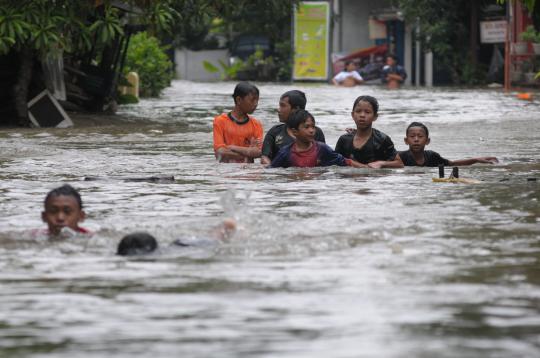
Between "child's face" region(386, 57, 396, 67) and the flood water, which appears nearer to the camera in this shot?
the flood water

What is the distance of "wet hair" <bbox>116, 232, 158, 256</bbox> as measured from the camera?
7.54 meters

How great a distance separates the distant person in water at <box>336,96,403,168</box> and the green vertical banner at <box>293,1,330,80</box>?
35.5 m

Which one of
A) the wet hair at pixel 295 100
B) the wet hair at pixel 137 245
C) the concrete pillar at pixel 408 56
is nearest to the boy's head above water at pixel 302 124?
the wet hair at pixel 295 100

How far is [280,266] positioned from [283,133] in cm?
594

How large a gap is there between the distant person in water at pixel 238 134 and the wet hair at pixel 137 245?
6114mm

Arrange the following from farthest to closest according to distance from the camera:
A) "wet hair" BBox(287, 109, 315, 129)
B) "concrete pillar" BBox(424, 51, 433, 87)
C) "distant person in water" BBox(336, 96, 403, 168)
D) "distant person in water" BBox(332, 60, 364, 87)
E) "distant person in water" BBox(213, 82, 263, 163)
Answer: "concrete pillar" BBox(424, 51, 433, 87) → "distant person in water" BBox(332, 60, 364, 87) → "distant person in water" BBox(213, 82, 263, 163) → "distant person in water" BBox(336, 96, 403, 168) → "wet hair" BBox(287, 109, 315, 129)

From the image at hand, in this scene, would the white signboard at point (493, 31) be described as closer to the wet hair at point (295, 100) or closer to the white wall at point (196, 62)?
the white wall at point (196, 62)

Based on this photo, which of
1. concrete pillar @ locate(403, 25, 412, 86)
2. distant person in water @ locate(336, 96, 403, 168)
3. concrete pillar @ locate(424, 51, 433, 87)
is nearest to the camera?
distant person in water @ locate(336, 96, 403, 168)

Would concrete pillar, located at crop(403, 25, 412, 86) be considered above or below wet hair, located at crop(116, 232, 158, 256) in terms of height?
above

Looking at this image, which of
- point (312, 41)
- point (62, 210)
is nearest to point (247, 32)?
point (312, 41)

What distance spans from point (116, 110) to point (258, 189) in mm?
14700

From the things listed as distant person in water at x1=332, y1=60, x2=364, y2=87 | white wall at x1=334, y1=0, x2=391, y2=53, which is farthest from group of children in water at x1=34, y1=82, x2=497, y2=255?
white wall at x1=334, y1=0, x2=391, y2=53

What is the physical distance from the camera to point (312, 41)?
1924 inches

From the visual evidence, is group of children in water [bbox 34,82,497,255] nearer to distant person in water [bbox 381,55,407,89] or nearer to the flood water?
the flood water
